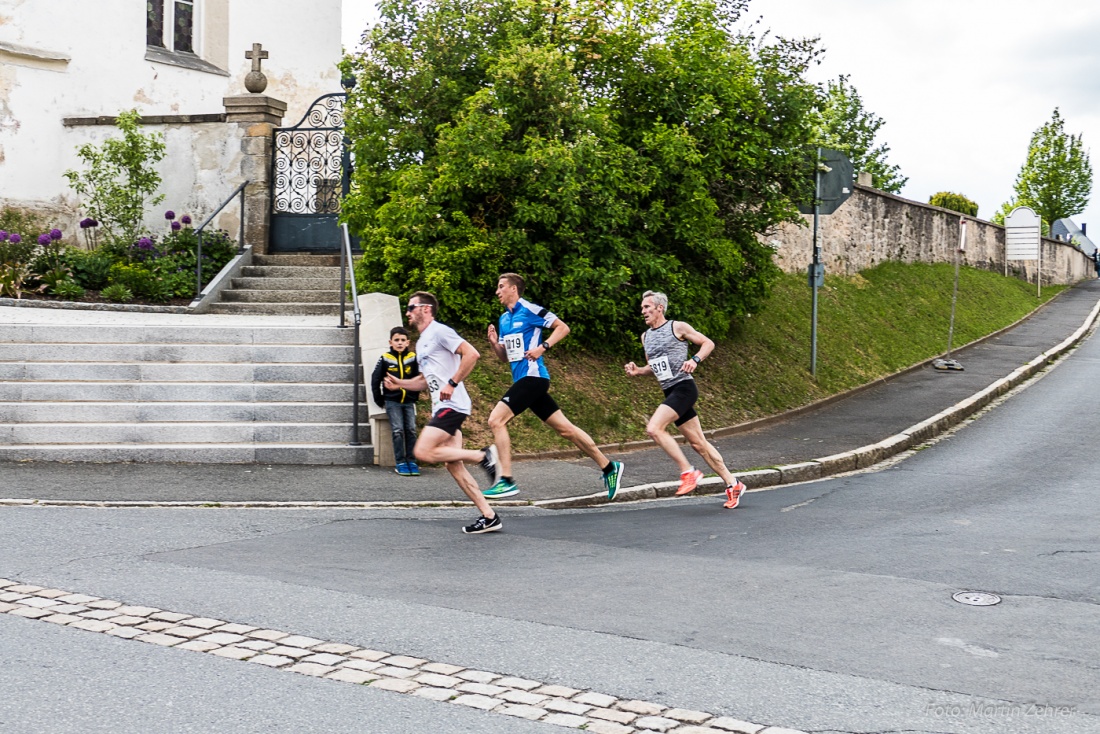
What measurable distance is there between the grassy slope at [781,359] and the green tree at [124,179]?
7.46 meters

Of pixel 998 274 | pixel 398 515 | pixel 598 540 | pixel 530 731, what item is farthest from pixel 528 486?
pixel 998 274

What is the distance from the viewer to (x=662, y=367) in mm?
10398

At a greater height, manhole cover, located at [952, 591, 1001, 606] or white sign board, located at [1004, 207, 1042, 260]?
white sign board, located at [1004, 207, 1042, 260]

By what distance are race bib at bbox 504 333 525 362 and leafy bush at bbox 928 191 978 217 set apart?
40.9 metres

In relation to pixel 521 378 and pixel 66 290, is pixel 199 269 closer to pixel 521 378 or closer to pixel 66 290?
pixel 66 290

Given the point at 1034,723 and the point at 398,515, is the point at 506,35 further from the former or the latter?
the point at 1034,723

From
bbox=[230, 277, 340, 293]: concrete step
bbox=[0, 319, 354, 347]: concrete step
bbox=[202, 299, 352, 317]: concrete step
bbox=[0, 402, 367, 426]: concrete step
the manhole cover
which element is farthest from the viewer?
bbox=[230, 277, 340, 293]: concrete step

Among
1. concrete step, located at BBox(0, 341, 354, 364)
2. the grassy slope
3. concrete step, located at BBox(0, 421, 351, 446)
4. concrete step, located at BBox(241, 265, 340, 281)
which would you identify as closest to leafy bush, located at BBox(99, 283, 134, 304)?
concrete step, located at BBox(241, 265, 340, 281)

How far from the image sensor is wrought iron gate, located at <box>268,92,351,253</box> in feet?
60.4

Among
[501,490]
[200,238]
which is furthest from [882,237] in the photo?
[501,490]

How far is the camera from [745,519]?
31.2 ft

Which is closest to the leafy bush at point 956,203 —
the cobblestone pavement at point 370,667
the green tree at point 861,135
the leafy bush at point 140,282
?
the green tree at point 861,135

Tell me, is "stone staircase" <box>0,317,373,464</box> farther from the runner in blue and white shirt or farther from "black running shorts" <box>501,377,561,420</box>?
"black running shorts" <box>501,377,561,420</box>

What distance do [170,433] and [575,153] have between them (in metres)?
5.65
